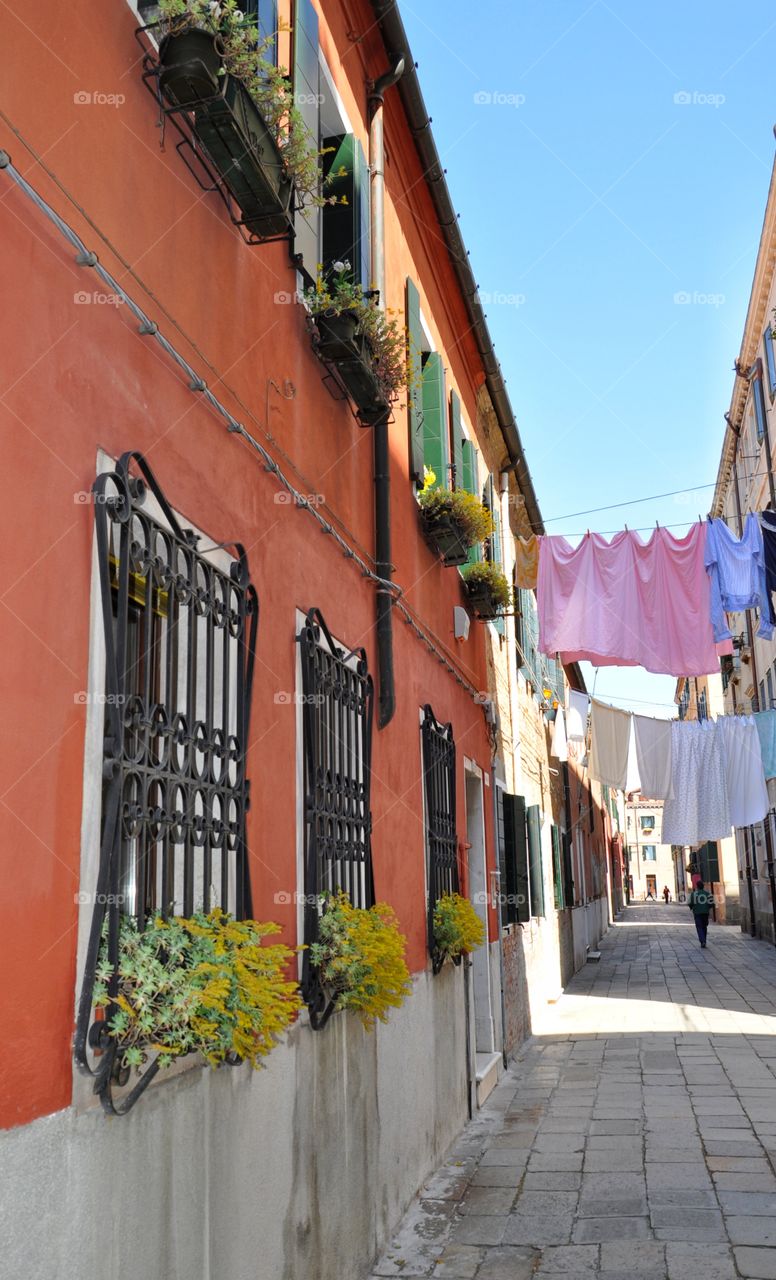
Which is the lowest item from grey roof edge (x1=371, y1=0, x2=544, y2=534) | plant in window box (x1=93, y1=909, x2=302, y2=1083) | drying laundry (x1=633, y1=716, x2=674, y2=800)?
plant in window box (x1=93, y1=909, x2=302, y2=1083)

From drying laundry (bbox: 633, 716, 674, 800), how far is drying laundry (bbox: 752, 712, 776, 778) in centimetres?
142

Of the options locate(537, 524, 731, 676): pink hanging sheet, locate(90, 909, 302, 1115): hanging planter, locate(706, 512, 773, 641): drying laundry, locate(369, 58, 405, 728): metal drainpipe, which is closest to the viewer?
locate(90, 909, 302, 1115): hanging planter

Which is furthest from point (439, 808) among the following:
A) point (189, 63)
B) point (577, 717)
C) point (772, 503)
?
point (772, 503)

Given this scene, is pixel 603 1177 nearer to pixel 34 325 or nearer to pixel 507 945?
pixel 507 945

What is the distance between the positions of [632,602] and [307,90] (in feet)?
25.6

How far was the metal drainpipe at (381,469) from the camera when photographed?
6.14 m

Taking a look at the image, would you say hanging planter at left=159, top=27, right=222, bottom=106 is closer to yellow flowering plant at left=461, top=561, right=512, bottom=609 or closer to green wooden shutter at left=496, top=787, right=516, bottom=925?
yellow flowering plant at left=461, top=561, right=512, bottom=609

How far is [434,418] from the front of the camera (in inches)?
325

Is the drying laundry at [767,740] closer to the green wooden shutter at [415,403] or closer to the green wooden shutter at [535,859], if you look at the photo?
the green wooden shutter at [535,859]

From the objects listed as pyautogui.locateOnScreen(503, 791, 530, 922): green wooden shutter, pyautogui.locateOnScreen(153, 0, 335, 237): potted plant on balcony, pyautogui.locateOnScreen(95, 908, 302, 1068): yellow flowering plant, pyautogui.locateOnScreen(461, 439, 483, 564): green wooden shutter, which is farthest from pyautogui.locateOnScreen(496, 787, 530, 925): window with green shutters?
pyautogui.locateOnScreen(95, 908, 302, 1068): yellow flowering plant

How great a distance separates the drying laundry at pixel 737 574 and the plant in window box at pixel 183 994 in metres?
9.55

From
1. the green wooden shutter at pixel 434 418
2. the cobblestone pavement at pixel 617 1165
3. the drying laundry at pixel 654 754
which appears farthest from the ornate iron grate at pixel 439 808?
the drying laundry at pixel 654 754

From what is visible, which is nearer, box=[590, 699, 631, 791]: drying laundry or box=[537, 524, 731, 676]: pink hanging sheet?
box=[537, 524, 731, 676]: pink hanging sheet

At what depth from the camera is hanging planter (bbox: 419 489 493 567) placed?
Answer: 7797 millimetres
